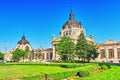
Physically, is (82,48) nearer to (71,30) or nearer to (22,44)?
(71,30)

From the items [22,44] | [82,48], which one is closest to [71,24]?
[82,48]

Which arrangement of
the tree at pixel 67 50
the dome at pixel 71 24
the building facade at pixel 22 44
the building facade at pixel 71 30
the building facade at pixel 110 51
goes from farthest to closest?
the building facade at pixel 22 44 → the dome at pixel 71 24 → the building facade at pixel 71 30 → the building facade at pixel 110 51 → the tree at pixel 67 50

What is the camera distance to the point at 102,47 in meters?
93.6

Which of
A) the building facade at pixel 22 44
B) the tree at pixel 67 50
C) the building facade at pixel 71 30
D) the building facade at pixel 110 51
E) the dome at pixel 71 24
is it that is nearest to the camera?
the tree at pixel 67 50

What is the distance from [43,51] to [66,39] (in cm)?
4983

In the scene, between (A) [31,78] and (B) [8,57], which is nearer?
(A) [31,78]

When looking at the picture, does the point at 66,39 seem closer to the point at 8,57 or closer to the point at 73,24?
the point at 73,24

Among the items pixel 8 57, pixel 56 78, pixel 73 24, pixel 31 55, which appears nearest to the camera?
pixel 56 78

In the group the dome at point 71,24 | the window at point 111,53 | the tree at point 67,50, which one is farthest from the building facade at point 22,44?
the tree at point 67,50

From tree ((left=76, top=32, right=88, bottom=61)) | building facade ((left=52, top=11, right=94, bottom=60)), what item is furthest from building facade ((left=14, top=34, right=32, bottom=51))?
tree ((left=76, top=32, right=88, bottom=61))

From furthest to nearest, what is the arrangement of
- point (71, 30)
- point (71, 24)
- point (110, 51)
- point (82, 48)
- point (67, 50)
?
point (71, 24), point (71, 30), point (110, 51), point (82, 48), point (67, 50)

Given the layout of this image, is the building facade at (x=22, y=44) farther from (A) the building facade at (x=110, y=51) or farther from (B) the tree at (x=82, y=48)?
(B) the tree at (x=82, y=48)

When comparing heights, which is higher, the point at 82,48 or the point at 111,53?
the point at 82,48

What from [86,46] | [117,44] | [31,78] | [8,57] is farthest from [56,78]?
[8,57]
